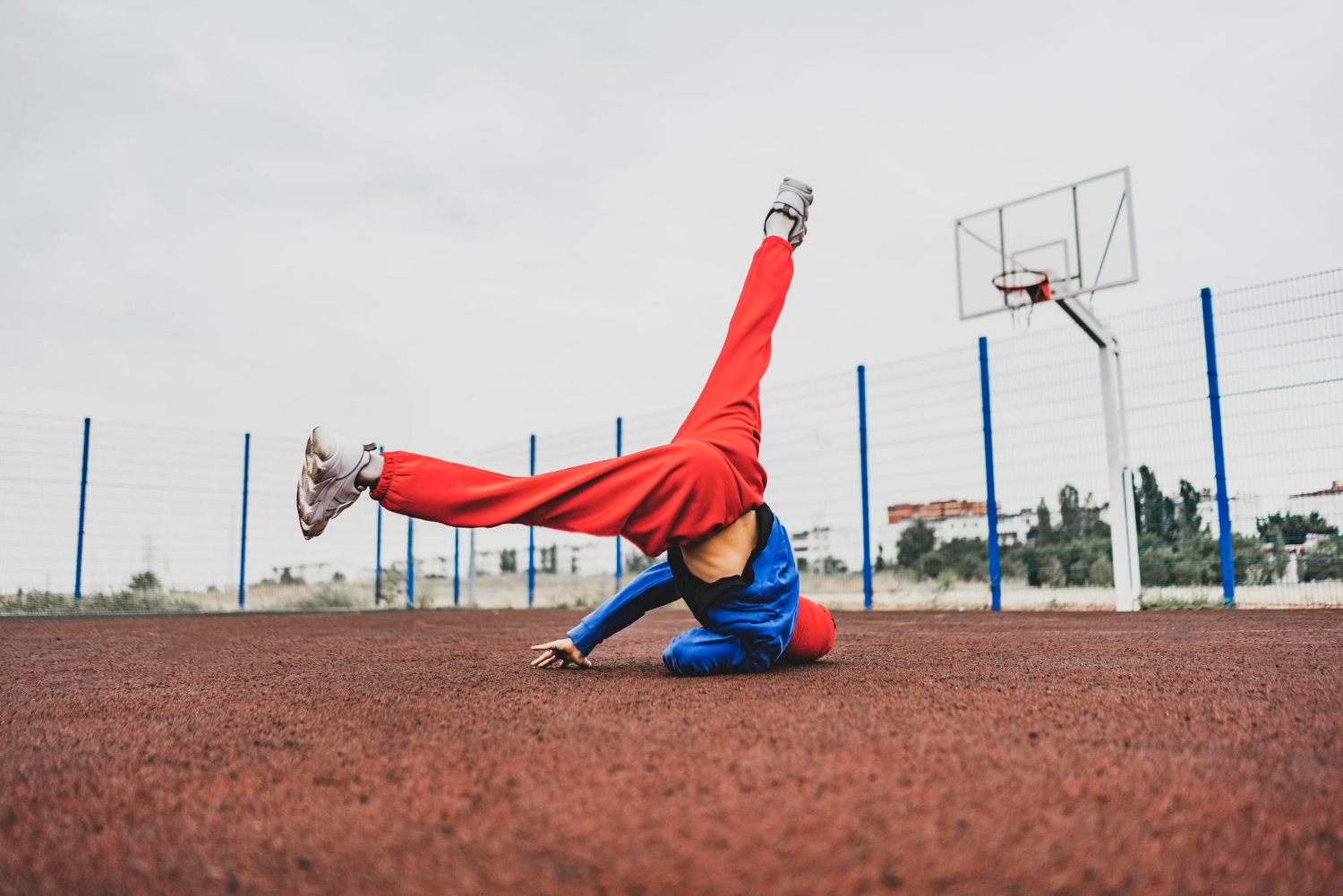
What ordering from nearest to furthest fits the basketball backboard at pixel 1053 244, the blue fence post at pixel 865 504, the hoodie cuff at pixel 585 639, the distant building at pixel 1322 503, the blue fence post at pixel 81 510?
1. the hoodie cuff at pixel 585 639
2. the distant building at pixel 1322 503
3. the basketball backboard at pixel 1053 244
4. the blue fence post at pixel 81 510
5. the blue fence post at pixel 865 504

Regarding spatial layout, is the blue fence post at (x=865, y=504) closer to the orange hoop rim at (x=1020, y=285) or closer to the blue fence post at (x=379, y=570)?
the orange hoop rim at (x=1020, y=285)

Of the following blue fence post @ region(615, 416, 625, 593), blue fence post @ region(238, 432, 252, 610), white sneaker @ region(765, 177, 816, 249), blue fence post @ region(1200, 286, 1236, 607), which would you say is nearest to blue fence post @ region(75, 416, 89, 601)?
blue fence post @ region(238, 432, 252, 610)

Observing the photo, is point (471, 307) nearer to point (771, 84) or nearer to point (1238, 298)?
point (771, 84)

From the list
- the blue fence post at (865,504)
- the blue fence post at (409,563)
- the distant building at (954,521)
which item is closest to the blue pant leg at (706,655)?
the distant building at (954,521)

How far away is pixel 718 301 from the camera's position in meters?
10.3

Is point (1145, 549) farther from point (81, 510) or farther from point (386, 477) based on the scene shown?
point (81, 510)

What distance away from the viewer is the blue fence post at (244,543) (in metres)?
8.27

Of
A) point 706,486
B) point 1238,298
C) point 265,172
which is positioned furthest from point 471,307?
point 706,486

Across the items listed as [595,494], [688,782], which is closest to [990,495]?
[595,494]

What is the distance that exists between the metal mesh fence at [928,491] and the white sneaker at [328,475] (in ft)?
17.9

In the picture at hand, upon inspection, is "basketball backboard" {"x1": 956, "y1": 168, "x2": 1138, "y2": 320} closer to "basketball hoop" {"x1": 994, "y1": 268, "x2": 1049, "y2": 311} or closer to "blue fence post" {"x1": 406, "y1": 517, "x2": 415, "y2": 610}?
"basketball hoop" {"x1": 994, "y1": 268, "x2": 1049, "y2": 311}

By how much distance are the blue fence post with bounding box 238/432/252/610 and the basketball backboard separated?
7.34m

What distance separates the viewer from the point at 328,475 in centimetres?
190

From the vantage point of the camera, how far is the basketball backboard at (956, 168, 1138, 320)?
6047 millimetres
